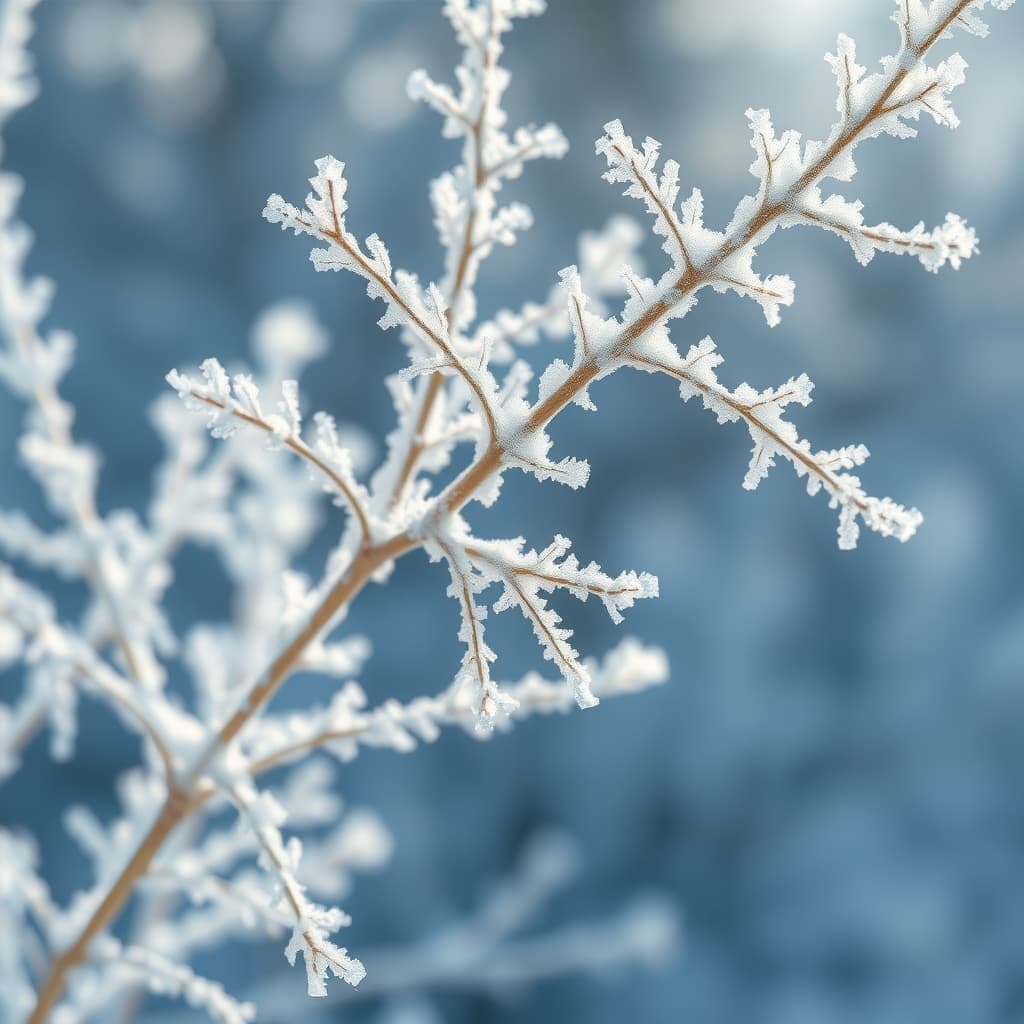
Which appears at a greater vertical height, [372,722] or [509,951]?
[509,951]

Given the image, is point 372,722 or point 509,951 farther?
point 509,951

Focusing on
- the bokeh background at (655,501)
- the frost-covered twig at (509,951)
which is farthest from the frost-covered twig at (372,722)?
the bokeh background at (655,501)

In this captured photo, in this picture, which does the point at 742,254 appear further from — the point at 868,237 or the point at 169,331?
the point at 169,331

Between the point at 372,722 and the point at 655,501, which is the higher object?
the point at 655,501

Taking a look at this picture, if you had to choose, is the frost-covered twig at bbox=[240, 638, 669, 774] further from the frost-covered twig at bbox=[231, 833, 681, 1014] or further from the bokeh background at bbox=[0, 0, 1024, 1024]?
the bokeh background at bbox=[0, 0, 1024, 1024]

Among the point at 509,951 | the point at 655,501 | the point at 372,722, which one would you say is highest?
the point at 655,501

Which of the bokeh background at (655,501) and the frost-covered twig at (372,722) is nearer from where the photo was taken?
the frost-covered twig at (372,722)

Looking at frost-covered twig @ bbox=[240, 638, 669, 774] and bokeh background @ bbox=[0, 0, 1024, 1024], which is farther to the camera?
bokeh background @ bbox=[0, 0, 1024, 1024]

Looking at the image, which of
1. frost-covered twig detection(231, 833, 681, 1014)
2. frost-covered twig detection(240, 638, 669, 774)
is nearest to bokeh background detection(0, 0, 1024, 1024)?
frost-covered twig detection(231, 833, 681, 1014)

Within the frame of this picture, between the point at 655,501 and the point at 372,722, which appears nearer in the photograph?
the point at 372,722

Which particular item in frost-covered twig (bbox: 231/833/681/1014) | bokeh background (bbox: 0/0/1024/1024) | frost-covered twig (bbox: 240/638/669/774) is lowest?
frost-covered twig (bbox: 240/638/669/774)

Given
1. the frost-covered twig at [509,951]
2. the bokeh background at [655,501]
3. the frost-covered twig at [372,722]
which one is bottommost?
Result: the frost-covered twig at [372,722]

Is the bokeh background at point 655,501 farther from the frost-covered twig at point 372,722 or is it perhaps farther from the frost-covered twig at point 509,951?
the frost-covered twig at point 372,722
